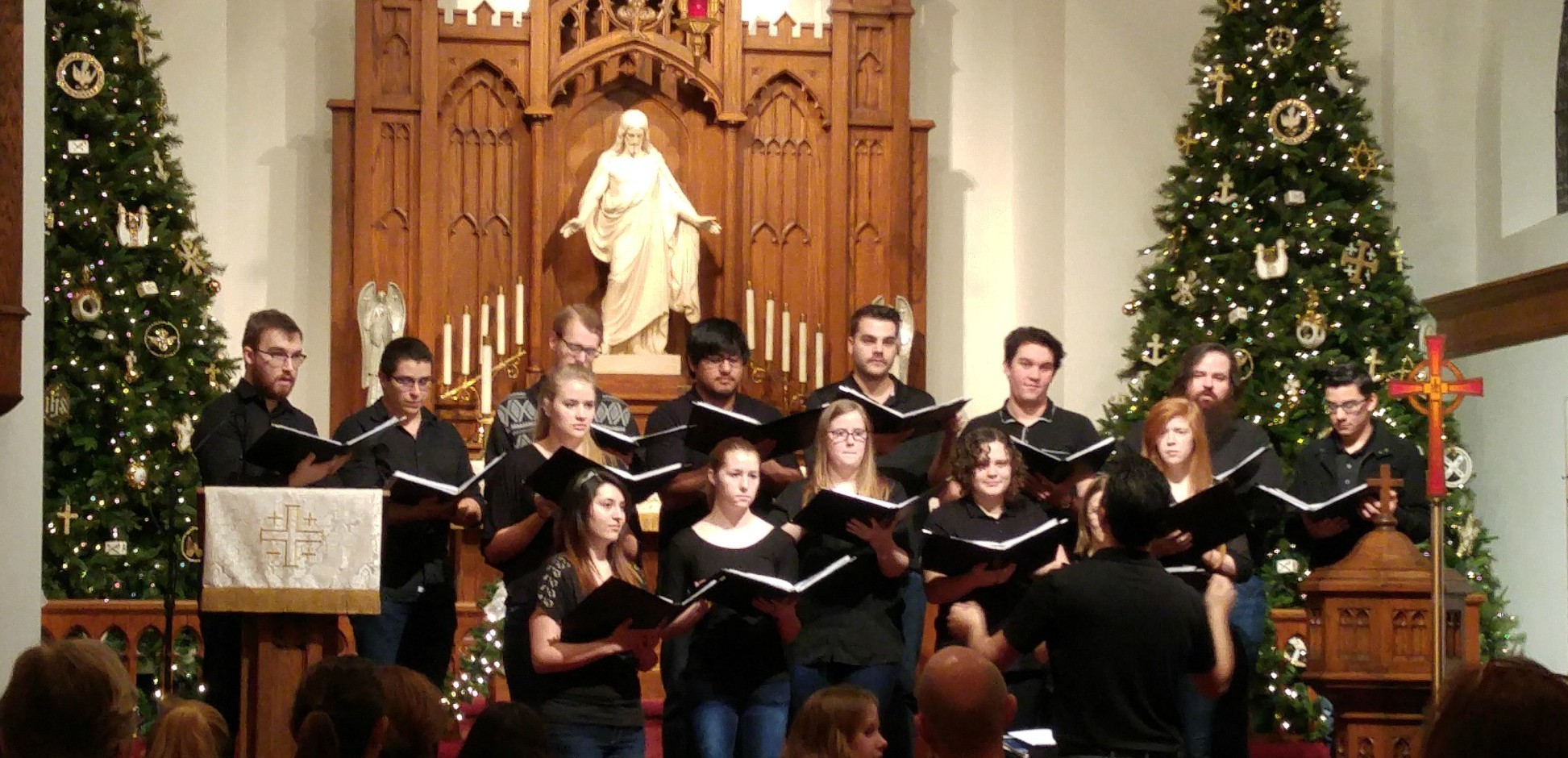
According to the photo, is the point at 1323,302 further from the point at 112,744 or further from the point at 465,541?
the point at 112,744

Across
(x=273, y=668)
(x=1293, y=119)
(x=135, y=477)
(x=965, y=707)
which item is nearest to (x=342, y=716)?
(x=965, y=707)

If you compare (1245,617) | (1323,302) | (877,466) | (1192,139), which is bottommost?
(1245,617)

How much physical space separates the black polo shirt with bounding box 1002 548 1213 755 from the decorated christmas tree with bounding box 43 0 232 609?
527cm

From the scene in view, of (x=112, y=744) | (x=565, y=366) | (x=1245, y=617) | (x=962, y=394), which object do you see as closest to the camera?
(x=112, y=744)

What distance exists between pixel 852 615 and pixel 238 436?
1812 mm

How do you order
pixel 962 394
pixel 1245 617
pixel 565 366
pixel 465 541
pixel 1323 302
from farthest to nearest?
pixel 962 394, pixel 1323 302, pixel 465 541, pixel 1245 617, pixel 565 366

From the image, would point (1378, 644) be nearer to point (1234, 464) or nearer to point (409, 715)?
point (1234, 464)

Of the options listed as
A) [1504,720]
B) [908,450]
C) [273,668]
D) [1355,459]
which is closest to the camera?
[1504,720]

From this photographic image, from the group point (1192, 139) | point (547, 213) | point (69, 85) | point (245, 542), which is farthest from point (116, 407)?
point (1192, 139)

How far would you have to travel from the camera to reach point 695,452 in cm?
602

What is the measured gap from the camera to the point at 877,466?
19.6 feet

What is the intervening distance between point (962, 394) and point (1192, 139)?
A: 1.77 meters

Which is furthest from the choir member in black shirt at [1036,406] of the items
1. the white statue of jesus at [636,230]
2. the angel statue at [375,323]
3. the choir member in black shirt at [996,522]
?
the angel statue at [375,323]

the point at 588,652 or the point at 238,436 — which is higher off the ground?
the point at 238,436
